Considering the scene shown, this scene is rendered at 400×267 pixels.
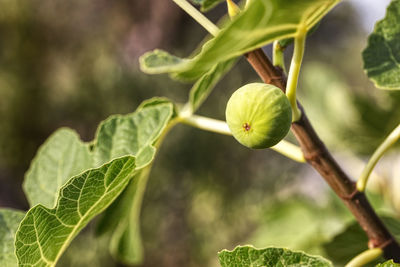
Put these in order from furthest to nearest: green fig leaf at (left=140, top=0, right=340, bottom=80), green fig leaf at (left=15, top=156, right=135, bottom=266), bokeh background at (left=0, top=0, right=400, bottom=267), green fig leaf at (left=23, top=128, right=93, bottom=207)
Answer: bokeh background at (left=0, top=0, right=400, bottom=267), green fig leaf at (left=23, top=128, right=93, bottom=207), green fig leaf at (left=15, top=156, right=135, bottom=266), green fig leaf at (left=140, top=0, right=340, bottom=80)

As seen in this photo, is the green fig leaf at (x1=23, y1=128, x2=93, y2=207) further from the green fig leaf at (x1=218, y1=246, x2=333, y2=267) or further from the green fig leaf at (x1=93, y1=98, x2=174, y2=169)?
the green fig leaf at (x1=218, y1=246, x2=333, y2=267)

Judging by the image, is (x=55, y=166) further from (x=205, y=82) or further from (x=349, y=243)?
(x=349, y=243)

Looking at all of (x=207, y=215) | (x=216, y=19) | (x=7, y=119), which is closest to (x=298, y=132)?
(x=207, y=215)

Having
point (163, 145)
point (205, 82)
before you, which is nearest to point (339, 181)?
point (205, 82)

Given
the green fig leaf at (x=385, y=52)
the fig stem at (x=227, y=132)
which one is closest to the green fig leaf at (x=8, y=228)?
the fig stem at (x=227, y=132)

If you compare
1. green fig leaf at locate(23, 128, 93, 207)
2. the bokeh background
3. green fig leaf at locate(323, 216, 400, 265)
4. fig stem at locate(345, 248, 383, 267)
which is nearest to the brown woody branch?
fig stem at locate(345, 248, 383, 267)

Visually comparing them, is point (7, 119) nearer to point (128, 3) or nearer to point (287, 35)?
point (128, 3)

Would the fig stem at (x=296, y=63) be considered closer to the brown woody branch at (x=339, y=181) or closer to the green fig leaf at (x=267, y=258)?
the brown woody branch at (x=339, y=181)
